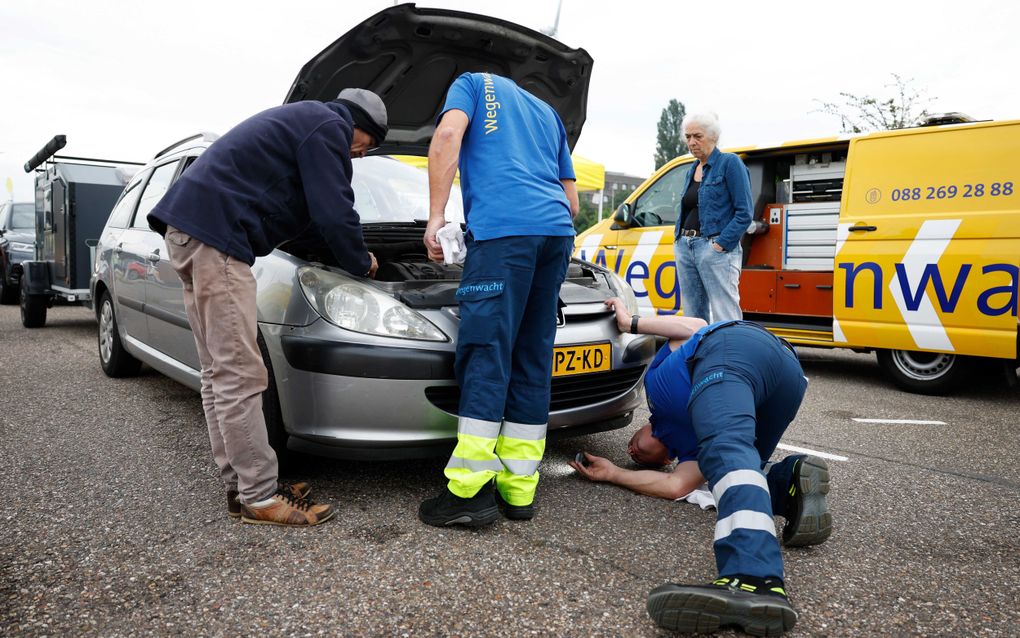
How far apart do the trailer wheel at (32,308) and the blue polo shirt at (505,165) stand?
722 centimetres

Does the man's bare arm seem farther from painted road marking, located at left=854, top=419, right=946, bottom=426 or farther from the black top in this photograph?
the black top

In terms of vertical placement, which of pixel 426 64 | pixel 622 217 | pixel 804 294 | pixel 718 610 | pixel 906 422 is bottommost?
pixel 906 422

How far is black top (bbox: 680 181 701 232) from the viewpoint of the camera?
4.86 meters

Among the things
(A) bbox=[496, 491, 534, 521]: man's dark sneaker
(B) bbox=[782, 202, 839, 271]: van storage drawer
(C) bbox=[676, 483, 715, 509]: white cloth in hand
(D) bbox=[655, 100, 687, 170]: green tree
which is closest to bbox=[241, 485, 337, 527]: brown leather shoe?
(A) bbox=[496, 491, 534, 521]: man's dark sneaker

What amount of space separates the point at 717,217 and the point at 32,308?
733 centimetres

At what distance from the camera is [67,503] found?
8.35ft

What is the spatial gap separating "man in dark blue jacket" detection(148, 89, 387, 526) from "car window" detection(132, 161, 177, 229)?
1.90m

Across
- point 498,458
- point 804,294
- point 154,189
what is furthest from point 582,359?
point 804,294

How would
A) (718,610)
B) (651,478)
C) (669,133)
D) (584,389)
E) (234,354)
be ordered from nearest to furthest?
(718,610) < (234,354) < (651,478) < (584,389) < (669,133)

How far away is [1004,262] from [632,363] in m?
2.96

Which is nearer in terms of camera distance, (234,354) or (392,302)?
(234,354)

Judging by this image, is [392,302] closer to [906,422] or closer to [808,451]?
[808,451]

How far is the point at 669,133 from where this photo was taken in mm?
69188

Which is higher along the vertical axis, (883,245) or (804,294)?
(883,245)
